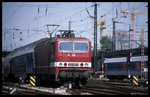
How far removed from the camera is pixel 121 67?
42062mm

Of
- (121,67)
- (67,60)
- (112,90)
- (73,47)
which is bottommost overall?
(112,90)

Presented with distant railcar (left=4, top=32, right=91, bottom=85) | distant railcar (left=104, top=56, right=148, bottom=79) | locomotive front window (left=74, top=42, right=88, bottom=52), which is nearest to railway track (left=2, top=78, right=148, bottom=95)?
distant railcar (left=4, top=32, right=91, bottom=85)

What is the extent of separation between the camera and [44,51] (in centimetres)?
2395

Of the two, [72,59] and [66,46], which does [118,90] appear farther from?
[66,46]

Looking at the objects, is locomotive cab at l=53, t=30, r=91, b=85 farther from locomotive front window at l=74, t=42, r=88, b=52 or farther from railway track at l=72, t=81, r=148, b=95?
railway track at l=72, t=81, r=148, b=95

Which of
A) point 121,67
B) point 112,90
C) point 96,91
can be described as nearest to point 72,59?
point 96,91

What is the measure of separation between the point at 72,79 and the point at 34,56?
6.32 metres

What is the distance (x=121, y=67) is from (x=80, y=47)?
2126 centimetres

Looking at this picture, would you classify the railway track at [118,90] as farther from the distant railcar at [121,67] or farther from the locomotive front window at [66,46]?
the distant railcar at [121,67]

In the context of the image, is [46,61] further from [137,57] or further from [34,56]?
[137,57]

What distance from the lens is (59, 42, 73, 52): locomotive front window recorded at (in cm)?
2175

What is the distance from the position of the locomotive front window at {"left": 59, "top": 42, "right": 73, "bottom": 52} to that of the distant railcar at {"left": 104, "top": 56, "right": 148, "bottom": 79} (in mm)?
16636

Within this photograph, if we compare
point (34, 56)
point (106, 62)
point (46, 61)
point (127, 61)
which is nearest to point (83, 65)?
point (46, 61)

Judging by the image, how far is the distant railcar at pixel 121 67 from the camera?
123 ft
